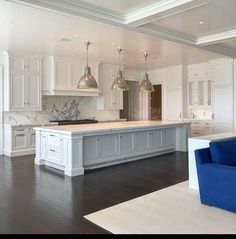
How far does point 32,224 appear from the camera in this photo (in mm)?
2998

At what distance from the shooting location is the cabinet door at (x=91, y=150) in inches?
218

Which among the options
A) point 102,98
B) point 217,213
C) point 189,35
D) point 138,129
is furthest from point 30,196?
point 102,98

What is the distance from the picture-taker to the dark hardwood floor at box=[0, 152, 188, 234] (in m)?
3.02

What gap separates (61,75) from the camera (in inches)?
311

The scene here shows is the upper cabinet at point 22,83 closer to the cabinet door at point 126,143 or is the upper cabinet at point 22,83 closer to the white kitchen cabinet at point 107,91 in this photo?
→ the white kitchen cabinet at point 107,91

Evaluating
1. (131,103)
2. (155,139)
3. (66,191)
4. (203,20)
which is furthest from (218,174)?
(131,103)

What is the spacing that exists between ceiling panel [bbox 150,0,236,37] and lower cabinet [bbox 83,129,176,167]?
2556 mm

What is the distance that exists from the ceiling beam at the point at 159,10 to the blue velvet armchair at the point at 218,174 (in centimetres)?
206

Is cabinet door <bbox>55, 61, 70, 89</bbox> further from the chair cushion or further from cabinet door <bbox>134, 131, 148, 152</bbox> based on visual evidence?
the chair cushion

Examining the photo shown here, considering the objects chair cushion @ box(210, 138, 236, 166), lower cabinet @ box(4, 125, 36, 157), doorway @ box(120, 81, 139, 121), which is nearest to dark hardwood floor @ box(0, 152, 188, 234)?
lower cabinet @ box(4, 125, 36, 157)

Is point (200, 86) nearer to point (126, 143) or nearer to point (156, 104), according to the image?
point (156, 104)

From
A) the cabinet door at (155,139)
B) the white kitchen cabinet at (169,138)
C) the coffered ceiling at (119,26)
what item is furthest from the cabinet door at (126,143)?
the coffered ceiling at (119,26)

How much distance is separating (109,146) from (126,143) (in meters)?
0.53

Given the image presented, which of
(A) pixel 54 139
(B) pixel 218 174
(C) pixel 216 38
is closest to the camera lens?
(B) pixel 218 174
